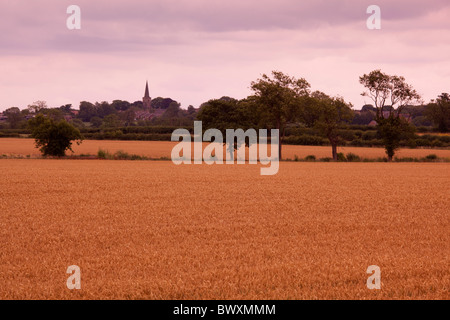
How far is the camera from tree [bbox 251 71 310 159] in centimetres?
5772

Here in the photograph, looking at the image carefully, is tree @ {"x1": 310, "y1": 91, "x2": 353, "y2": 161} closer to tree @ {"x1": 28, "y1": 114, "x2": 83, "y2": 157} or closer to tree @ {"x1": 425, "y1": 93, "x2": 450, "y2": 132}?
tree @ {"x1": 28, "y1": 114, "x2": 83, "y2": 157}

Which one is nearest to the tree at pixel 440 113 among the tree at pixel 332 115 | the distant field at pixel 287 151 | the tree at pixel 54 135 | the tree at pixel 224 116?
the distant field at pixel 287 151

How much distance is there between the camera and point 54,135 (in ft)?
179

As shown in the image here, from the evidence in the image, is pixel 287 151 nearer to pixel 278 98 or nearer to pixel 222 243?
pixel 278 98

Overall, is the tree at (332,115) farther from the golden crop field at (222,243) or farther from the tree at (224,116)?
the golden crop field at (222,243)

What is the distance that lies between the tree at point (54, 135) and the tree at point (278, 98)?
2364 cm

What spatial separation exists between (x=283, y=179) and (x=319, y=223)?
15911mm

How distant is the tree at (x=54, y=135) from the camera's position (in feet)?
178

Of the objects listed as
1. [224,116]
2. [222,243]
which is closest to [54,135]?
[224,116]

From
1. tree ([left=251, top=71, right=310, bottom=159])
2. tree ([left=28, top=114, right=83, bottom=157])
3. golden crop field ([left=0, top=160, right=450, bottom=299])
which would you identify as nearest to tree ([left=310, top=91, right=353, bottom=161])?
tree ([left=251, top=71, right=310, bottom=159])

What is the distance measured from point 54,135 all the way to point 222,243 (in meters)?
47.8

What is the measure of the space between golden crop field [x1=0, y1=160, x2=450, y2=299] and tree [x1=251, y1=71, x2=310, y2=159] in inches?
1366
